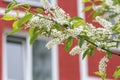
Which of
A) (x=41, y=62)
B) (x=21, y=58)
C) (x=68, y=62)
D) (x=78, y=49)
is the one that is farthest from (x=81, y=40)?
(x=68, y=62)

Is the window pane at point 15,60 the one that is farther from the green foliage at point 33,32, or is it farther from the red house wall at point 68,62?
the green foliage at point 33,32

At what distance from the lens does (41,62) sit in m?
10.6

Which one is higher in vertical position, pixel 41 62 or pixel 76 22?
pixel 41 62

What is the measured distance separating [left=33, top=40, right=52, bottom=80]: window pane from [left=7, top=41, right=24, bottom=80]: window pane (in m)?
0.25

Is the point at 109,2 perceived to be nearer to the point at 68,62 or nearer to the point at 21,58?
the point at 21,58

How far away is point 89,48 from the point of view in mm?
3352

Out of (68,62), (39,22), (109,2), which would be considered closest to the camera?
(39,22)

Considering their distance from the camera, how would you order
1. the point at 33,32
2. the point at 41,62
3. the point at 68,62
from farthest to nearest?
the point at 68,62, the point at 41,62, the point at 33,32

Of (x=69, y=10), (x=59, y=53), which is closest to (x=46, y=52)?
(x=59, y=53)

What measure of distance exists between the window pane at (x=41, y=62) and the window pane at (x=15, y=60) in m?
0.25

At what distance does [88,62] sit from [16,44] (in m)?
1.59

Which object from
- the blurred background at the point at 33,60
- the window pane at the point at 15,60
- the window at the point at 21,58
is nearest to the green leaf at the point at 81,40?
the blurred background at the point at 33,60

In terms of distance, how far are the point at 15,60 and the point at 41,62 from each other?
458 mm

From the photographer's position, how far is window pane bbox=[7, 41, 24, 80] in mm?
10383
